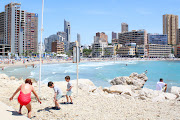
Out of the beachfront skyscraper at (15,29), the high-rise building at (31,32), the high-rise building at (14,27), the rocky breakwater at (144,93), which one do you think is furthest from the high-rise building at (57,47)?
the rocky breakwater at (144,93)

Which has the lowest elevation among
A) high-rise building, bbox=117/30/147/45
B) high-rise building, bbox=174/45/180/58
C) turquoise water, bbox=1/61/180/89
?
turquoise water, bbox=1/61/180/89

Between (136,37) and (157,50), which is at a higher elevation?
(136,37)

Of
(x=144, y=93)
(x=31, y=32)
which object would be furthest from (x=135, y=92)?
(x=31, y=32)

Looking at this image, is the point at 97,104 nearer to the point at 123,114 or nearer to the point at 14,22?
the point at 123,114

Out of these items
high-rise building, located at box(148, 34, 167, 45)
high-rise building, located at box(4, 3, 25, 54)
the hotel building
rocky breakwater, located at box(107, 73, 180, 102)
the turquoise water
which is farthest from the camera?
high-rise building, located at box(148, 34, 167, 45)

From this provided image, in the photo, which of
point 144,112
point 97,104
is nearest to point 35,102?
point 97,104

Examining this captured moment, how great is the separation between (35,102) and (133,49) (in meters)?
145

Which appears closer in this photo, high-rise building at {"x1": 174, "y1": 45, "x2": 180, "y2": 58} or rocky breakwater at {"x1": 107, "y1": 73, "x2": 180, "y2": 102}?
rocky breakwater at {"x1": 107, "y1": 73, "x2": 180, "y2": 102}

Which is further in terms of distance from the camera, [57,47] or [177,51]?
[57,47]

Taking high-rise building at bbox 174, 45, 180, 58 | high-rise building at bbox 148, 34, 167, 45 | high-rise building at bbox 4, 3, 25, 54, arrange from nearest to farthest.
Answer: high-rise building at bbox 4, 3, 25, 54 → high-rise building at bbox 174, 45, 180, 58 → high-rise building at bbox 148, 34, 167, 45

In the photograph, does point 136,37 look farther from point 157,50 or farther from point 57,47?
point 57,47

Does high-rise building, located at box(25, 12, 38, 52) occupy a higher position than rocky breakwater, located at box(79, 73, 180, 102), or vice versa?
high-rise building, located at box(25, 12, 38, 52)

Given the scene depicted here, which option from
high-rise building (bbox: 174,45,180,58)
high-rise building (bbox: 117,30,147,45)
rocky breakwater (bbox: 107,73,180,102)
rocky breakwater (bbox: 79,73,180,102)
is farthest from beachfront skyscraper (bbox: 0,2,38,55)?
high-rise building (bbox: 174,45,180,58)

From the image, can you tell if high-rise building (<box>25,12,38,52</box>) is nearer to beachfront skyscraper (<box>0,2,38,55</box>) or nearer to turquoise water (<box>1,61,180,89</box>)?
beachfront skyscraper (<box>0,2,38,55</box>)
